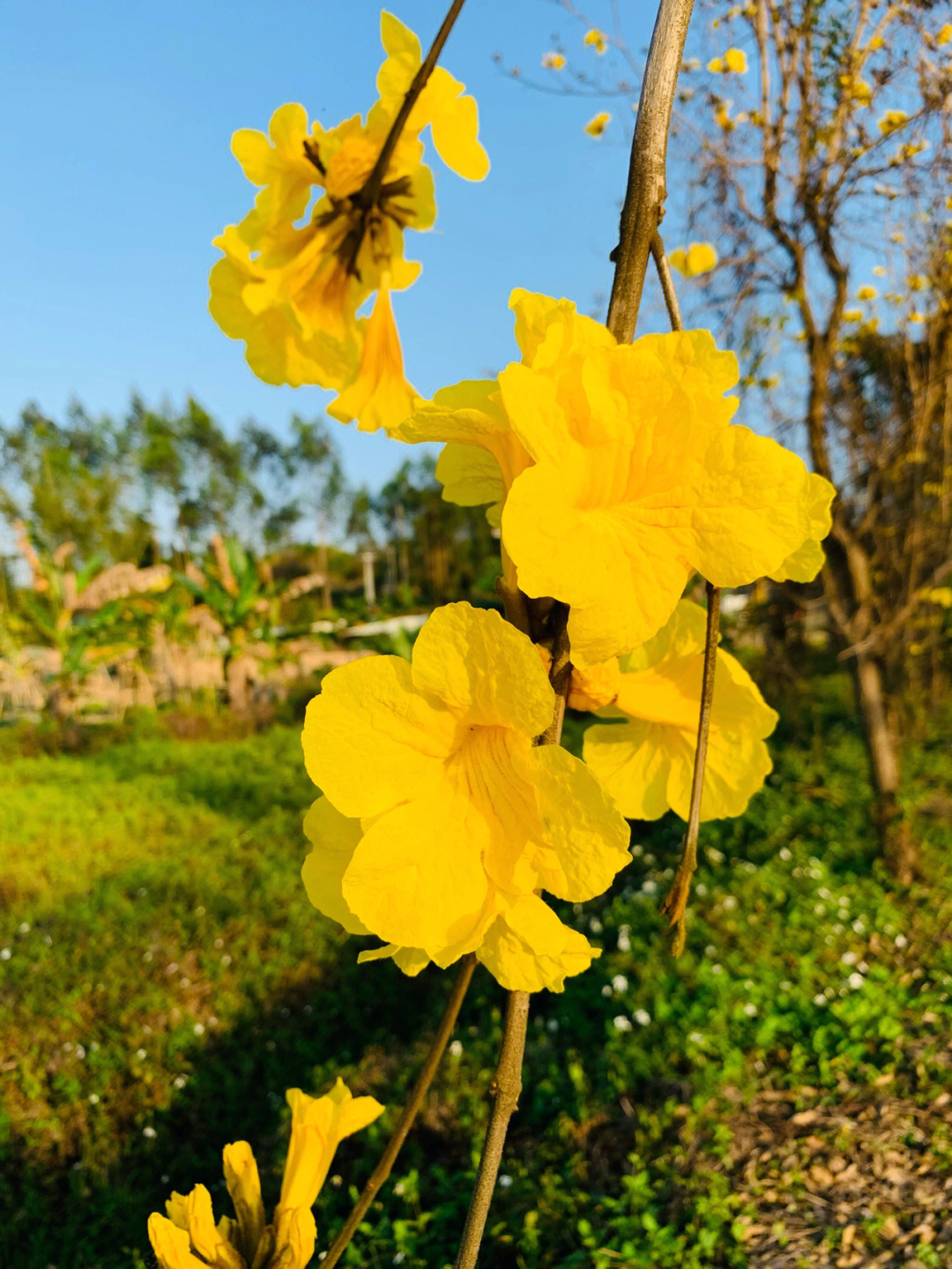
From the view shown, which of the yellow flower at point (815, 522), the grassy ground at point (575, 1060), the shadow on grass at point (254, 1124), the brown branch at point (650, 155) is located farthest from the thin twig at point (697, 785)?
the shadow on grass at point (254, 1124)

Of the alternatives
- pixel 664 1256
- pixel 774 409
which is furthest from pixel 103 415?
pixel 664 1256

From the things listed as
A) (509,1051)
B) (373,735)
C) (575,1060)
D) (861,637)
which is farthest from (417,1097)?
(861,637)

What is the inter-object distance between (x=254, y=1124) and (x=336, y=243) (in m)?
2.99

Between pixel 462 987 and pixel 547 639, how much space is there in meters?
0.16

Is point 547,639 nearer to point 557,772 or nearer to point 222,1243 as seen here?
point 557,772

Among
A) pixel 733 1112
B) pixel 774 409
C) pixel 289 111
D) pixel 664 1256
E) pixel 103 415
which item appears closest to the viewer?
pixel 289 111

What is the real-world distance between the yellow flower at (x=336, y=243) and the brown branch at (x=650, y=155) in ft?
0.57

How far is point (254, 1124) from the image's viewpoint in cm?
273

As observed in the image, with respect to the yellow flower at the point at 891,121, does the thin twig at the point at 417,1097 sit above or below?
below

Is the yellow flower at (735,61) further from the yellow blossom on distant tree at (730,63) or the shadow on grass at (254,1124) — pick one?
the shadow on grass at (254,1124)

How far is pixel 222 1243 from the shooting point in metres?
0.58

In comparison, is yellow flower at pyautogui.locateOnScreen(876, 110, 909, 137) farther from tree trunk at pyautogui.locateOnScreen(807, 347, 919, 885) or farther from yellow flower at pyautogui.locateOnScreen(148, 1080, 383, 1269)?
yellow flower at pyautogui.locateOnScreen(148, 1080, 383, 1269)

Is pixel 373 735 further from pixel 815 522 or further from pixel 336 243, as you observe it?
pixel 336 243

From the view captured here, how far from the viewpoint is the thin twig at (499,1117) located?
354mm
